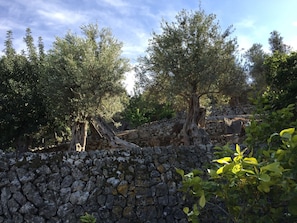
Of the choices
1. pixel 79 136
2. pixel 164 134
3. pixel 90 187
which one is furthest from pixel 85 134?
pixel 90 187

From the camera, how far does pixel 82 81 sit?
1291cm

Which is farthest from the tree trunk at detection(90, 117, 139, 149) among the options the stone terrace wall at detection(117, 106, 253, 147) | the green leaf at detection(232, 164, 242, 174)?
the green leaf at detection(232, 164, 242, 174)

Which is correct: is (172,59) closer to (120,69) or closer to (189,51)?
(189,51)

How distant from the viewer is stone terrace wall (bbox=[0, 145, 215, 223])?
251 inches

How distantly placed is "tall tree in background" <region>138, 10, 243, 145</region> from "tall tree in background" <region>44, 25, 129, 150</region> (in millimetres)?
1500

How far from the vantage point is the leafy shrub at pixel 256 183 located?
5.17 feet

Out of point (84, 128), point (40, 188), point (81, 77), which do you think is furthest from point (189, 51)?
point (40, 188)

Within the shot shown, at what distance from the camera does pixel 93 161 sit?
7.12 meters

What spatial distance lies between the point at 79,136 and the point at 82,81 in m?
2.69

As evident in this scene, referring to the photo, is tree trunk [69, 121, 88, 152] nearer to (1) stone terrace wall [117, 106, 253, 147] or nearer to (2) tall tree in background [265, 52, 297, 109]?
(1) stone terrace wall [117, 106, 253, 147]

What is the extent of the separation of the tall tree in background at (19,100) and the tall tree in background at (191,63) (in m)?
5.74

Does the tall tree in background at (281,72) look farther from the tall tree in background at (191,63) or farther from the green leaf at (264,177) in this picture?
the green leaf at (264,177)

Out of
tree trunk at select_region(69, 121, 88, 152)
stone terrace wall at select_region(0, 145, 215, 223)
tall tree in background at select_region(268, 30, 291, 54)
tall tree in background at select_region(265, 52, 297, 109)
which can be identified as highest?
tall tree in background at select_region(268, 30, 291, 54)

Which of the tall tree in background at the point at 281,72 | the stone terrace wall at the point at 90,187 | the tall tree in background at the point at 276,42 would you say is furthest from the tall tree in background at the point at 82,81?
the tall tree in background at the point at 276,42
